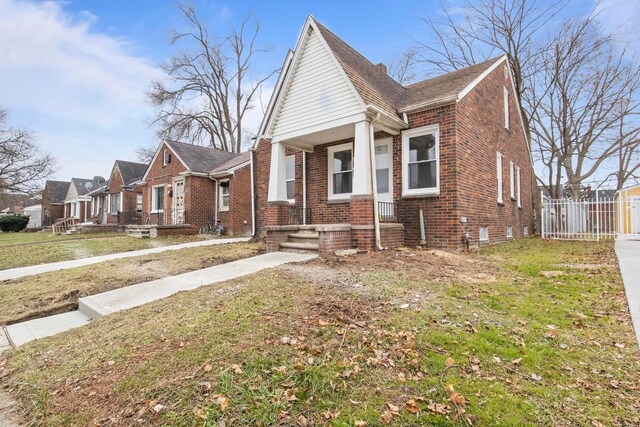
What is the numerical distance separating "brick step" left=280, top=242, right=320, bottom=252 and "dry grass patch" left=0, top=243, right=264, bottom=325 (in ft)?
2.63

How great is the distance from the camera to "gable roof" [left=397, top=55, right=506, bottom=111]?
842 centimetres

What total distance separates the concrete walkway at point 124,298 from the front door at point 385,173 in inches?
130

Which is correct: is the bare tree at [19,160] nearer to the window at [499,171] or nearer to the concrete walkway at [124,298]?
the concrete walkway at [124,298]

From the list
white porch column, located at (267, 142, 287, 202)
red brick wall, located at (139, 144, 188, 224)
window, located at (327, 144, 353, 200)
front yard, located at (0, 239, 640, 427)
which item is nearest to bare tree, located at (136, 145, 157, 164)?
red brick wall, located at (139, 144, 188, 224)

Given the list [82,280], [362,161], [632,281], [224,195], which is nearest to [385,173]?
[362,161]

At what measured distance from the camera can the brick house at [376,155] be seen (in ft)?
25.6

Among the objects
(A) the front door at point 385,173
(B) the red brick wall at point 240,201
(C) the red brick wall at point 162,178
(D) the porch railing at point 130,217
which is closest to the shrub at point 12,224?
(D) the porch railing at point 130,217

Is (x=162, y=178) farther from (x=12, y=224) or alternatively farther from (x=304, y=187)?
(x=12, y=224)

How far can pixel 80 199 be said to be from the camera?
34031 mm

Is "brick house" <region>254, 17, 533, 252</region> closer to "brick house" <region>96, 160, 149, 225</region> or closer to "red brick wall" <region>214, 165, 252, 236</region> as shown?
"red brick wall" <region>214, 165, 252, 236</region>

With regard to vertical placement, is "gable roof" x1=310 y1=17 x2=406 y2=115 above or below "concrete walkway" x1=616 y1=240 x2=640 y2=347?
above

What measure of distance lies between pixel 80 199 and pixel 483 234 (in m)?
38.6

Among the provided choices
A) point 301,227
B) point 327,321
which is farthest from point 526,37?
point 327,321

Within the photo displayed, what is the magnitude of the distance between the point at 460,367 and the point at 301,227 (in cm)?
613
